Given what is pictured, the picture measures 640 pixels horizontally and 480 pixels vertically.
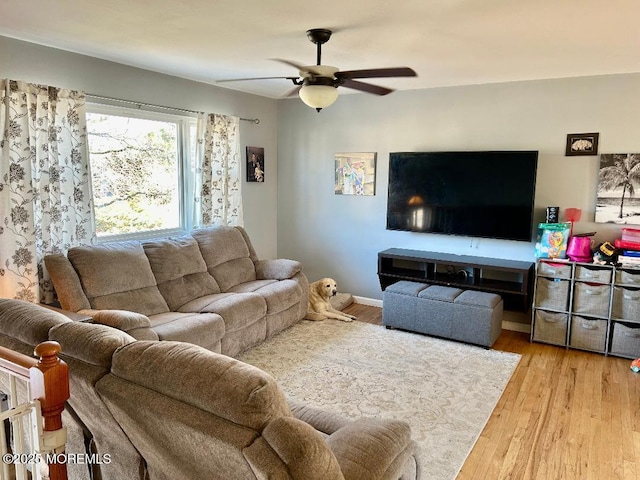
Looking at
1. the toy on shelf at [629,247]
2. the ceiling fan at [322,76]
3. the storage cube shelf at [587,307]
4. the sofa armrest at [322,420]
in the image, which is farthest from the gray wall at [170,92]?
the toy on shelf at [629,247]

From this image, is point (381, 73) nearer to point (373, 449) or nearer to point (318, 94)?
point (318, 94)

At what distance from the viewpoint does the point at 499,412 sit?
3.05m

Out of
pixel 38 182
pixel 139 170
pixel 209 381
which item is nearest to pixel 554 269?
pixel 209 381

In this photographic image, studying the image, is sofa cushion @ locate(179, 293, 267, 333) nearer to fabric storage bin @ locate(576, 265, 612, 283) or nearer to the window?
the window

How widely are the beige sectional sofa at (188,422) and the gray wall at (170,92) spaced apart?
2279mm

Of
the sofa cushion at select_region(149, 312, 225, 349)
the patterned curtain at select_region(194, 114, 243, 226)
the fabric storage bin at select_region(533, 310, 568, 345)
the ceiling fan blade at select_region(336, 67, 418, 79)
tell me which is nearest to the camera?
the ceiling fan blade at select_region(336, 67, 418, 79)

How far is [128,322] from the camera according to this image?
115 inches

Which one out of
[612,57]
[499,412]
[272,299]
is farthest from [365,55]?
[499,412]

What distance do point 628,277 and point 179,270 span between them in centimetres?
379

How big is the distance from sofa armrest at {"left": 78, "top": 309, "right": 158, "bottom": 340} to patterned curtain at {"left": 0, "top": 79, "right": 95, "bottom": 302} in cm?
73

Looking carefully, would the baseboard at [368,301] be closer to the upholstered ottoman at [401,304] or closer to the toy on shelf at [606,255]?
the upholstered ottoman at [401,304]

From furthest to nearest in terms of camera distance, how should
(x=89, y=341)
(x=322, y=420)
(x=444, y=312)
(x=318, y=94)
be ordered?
(x=444, y=312), (x=318, y=94), (x=322, y=420), (x=89, y=341)

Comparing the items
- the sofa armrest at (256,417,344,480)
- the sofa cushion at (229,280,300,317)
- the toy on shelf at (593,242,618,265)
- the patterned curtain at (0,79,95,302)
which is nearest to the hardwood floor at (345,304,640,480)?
the toy on shelf at (593,242,618,265)

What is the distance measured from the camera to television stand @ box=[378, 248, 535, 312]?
14.1 feet
